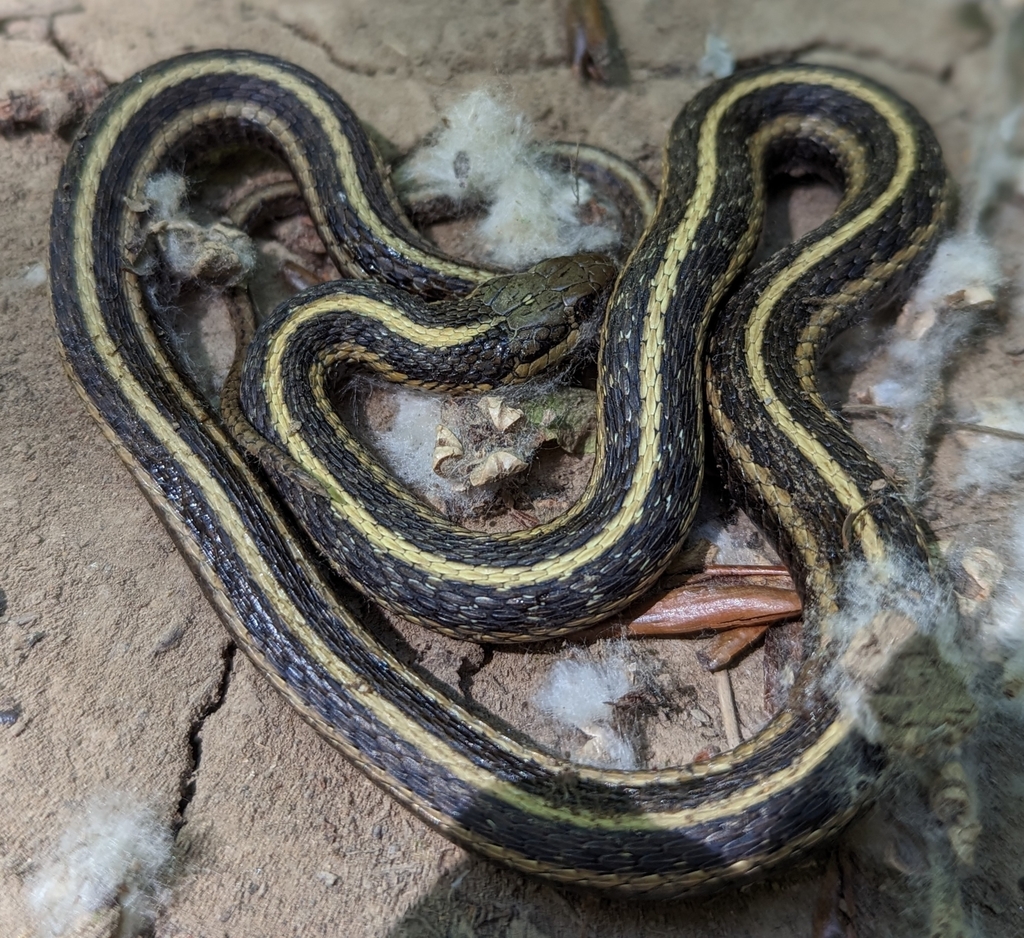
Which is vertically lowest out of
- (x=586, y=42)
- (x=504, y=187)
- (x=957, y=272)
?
(x=957, y=272)

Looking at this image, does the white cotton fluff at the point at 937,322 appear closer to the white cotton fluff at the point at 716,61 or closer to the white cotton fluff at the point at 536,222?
the white cotton fluff at the point at 536,222

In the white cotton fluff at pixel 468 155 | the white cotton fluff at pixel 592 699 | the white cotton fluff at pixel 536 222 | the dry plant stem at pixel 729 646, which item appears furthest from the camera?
the white cotton fluff at pixel 468 155

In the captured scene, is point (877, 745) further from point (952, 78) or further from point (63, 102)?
point (63, 102)

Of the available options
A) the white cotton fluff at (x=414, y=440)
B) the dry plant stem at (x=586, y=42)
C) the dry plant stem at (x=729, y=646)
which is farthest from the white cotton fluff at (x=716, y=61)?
the dry plant stem at (x=729, y=646)

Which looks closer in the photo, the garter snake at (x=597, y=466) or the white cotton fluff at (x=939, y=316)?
the garter snake at (x=597, y=466)

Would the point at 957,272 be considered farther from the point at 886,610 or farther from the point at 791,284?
the point at 886,610

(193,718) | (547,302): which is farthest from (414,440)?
(193,718)

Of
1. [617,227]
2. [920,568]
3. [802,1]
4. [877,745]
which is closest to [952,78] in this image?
[802,1]
